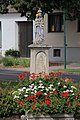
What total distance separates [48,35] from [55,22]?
4.60 ft

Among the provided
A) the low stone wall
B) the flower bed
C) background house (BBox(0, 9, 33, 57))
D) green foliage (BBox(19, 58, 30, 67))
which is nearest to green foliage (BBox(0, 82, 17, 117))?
the flower bed

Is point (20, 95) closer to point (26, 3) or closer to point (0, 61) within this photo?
point (26, 3)

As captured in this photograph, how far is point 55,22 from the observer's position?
1316 inches

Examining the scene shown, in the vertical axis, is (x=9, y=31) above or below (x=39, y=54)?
above

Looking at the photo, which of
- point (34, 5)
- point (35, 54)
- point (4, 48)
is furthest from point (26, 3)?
point (35, 54)

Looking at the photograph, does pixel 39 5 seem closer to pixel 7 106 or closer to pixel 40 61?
pixel 40 61

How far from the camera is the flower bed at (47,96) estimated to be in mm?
7594

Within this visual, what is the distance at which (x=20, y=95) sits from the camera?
8047 millimetres

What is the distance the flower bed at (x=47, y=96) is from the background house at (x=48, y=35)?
79.2ft

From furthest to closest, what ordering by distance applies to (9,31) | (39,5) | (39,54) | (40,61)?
1. (9,31)
2. (39,5)
3. (40,61)
4. (39,54)

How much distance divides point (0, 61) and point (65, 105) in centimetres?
2285

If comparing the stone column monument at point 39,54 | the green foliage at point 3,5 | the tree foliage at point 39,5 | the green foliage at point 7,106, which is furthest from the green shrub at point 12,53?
the green foliage at point 7,106

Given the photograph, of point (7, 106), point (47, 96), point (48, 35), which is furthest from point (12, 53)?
point (47, 96)

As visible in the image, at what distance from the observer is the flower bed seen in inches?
299
